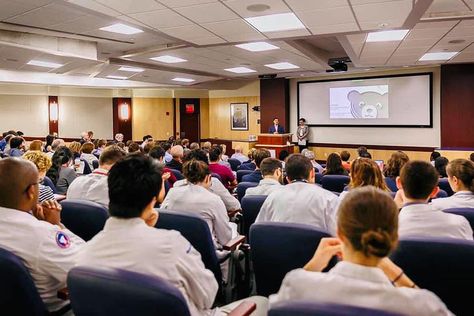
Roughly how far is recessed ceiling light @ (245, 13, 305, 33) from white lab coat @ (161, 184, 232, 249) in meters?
3.41

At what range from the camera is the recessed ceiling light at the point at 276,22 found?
5.62 meters

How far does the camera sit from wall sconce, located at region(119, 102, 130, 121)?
16.0 m

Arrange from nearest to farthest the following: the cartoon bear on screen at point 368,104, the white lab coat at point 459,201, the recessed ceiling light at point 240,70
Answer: the white lab coat at point 459,201, the recessed ceiling light at point 240,70, the cartoon bear on screen at point 368,104

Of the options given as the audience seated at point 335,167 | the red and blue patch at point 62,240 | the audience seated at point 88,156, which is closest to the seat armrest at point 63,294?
the red and blue patch at point 62,240

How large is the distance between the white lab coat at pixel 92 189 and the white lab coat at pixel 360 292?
261 cm

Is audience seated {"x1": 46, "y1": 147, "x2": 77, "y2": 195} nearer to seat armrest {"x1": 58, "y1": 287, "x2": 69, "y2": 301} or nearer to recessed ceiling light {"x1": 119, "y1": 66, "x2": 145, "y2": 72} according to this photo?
seat armrest {"x1": 58, "y1": 287, "x2": 69, "y2": 301}

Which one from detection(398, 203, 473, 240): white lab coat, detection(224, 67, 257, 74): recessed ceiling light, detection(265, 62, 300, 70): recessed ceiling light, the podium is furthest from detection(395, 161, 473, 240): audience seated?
the podium

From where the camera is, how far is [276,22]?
5930 mm

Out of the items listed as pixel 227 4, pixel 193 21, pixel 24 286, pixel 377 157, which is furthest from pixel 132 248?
pixel 377 157

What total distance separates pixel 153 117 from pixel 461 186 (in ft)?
47.9

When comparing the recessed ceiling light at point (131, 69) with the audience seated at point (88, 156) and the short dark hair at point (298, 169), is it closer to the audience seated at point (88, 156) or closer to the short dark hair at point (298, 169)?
the audience seated at point (88, 156)

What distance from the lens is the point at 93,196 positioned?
3631 millimetres

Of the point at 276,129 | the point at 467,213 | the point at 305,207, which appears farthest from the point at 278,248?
the point at 276,129

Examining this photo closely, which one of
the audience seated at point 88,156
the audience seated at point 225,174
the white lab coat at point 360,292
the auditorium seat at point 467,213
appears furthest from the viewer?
the audience seated at point 88,156
